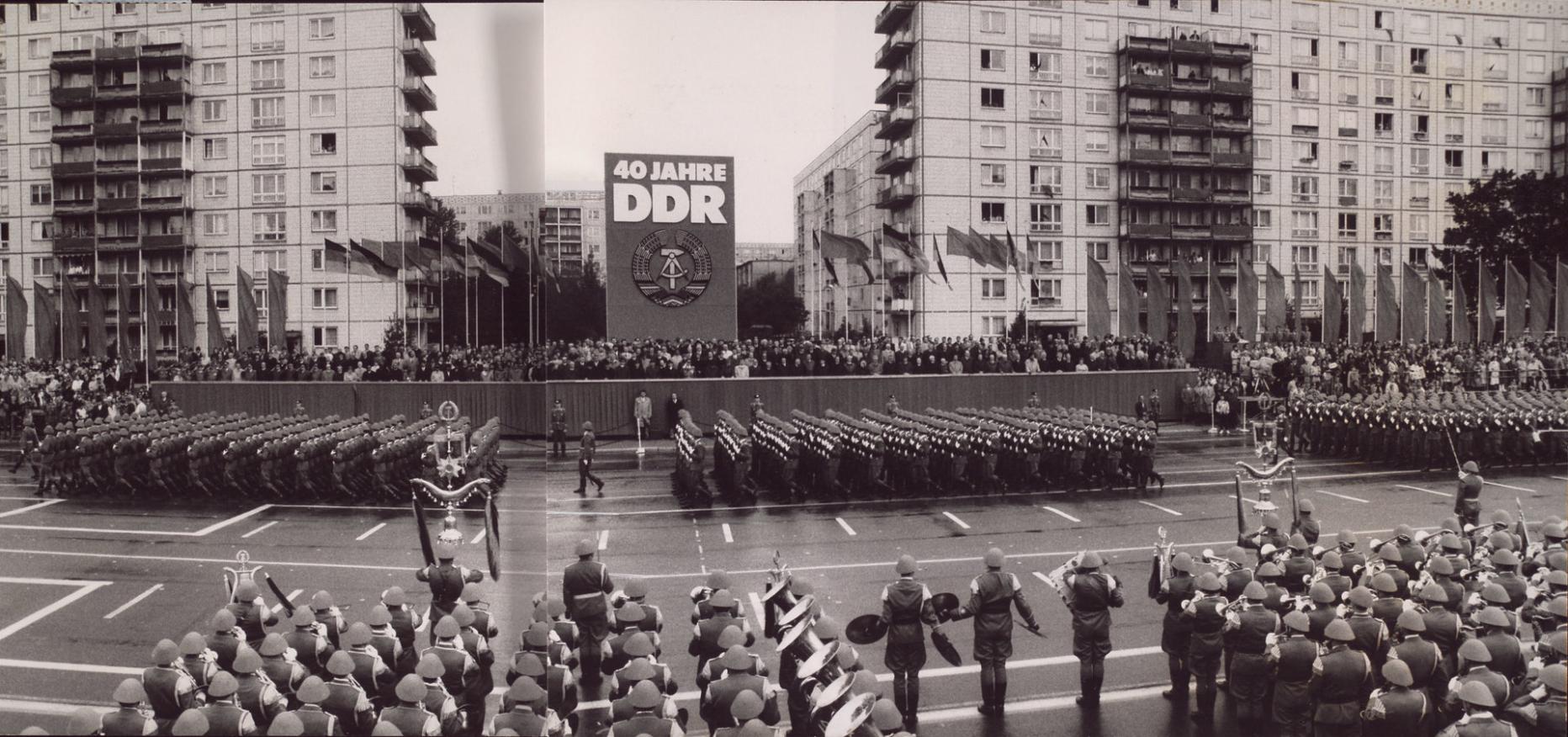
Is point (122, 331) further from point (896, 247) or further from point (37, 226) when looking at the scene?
point (896, 247)

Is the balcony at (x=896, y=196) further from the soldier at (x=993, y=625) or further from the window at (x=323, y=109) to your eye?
the soldier at (x=993, y=625)

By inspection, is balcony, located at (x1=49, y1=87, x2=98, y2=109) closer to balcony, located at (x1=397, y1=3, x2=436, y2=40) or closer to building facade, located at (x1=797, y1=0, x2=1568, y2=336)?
balcony, located at (x1=397, y1=3, x2=436, y2=40)

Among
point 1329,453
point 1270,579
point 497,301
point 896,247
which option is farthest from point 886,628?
point 896,247

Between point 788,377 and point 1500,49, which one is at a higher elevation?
point 1500,49

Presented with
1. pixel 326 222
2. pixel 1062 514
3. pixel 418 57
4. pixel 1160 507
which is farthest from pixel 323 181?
pixel 1160 507

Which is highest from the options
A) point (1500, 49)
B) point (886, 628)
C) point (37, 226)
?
point (1500, 49)

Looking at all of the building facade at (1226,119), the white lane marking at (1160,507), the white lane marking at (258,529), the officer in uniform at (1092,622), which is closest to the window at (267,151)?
the white lane marking at (258,529)
